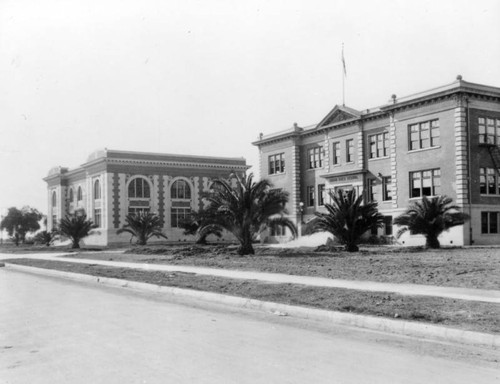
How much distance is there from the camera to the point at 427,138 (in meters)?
36.9

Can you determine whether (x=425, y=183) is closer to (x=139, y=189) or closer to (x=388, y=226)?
→ (x=388, y=226)

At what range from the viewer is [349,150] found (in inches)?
1763

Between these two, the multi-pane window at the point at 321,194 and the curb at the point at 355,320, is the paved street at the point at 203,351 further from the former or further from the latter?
the multi-pane window at the point at 321,194

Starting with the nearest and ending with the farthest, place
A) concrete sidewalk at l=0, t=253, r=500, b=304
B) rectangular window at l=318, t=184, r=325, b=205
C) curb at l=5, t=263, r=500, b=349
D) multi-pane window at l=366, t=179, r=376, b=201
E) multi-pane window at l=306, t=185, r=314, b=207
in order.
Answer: curb at l=5, t=263, r=500, b=349 → concrete sidewalk at l=0, t=253, r=500, b=304 → multi-pane window at l=366, t=179, r=376, b=201 → rectangular window at l=318, t=184, r=325, b=205 → multi-pane window at l=306, t=185, r=314, b=207

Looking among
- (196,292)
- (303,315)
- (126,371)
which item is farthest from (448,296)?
(126,371)

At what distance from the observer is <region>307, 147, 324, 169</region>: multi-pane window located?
160 feet

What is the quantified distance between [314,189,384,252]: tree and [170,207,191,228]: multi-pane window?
123 ft

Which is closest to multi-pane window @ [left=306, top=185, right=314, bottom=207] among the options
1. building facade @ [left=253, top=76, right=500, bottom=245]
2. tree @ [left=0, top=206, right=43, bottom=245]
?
building facade @ [left=253, top=76, right=500, bottom=245]

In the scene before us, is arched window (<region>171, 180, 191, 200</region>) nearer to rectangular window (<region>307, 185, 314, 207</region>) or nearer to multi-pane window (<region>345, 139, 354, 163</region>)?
rectangular window (<region>307, 185, 314, 207</region>)

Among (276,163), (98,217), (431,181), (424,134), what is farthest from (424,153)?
(98,217)

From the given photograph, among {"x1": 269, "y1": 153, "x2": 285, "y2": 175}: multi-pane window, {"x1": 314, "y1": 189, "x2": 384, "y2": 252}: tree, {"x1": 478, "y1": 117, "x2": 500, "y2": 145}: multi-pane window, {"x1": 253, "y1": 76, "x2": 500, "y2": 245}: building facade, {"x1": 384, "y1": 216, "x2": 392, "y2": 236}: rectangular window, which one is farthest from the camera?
{"x1": 269, "y1": 153, "x2": 285, "y2": 175}: multi-pane window

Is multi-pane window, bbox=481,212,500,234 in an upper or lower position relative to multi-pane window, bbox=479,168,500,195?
lower

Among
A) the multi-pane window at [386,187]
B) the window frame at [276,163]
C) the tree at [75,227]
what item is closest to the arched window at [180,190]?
the window frame at [276,163]

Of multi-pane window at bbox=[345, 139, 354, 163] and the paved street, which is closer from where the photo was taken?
the paved street
